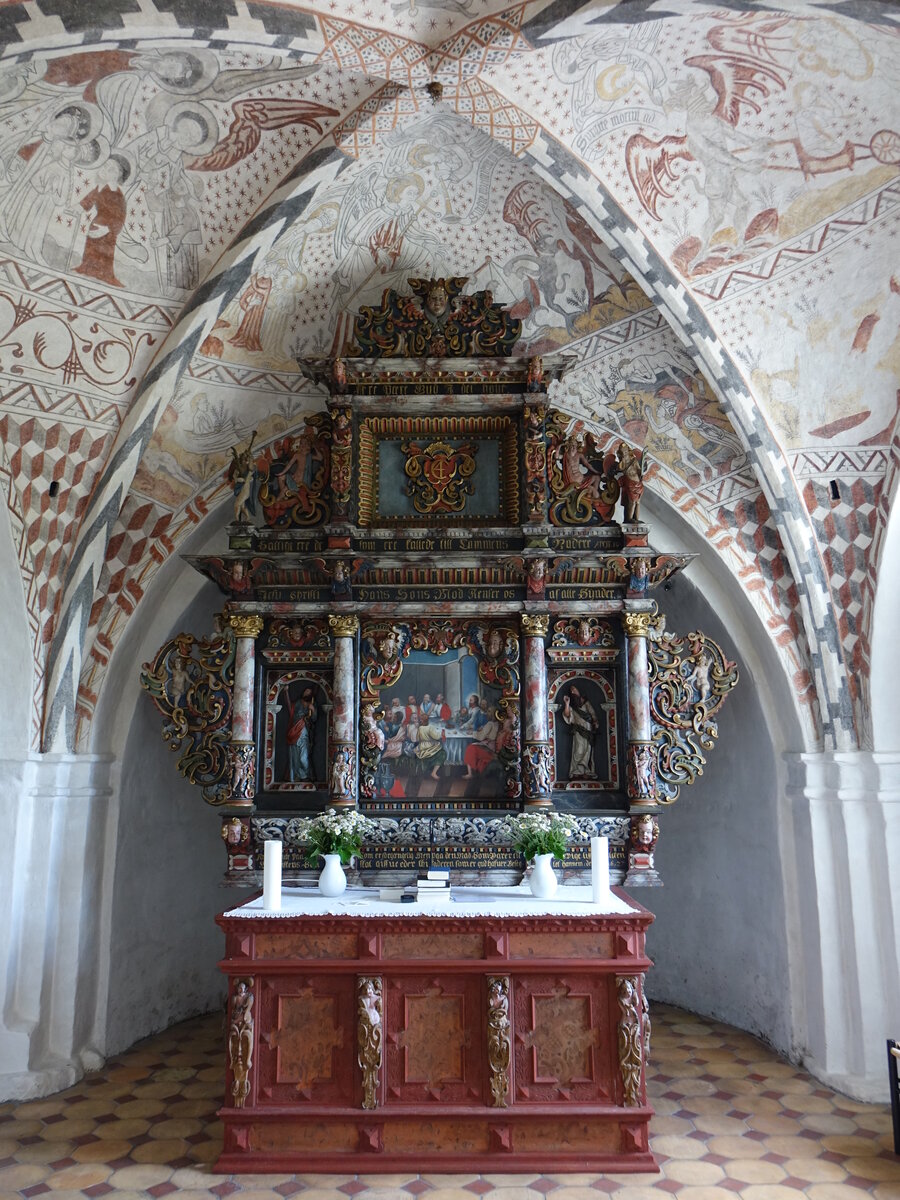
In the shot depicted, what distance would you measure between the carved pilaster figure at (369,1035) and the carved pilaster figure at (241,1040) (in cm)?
66

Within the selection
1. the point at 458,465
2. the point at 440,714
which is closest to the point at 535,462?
the point at 458,465

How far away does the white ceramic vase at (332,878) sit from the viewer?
258 inches

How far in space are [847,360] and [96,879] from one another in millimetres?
7261

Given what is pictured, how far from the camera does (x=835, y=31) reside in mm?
5547

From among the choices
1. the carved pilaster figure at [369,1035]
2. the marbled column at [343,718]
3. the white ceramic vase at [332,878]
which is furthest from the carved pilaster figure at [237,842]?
the carved pilaster figure at [369,1035]

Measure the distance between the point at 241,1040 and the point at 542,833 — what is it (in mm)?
2313

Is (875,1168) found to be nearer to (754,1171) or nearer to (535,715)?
(754,1171)

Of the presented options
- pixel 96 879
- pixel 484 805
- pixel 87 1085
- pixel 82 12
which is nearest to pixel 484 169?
pixel 82 12

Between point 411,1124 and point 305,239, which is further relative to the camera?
point 305,239

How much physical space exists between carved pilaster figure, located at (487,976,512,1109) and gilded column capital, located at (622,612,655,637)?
2.89 metres

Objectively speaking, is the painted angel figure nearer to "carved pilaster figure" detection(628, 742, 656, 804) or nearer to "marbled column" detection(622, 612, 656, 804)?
"marbled column" detection(622, 612, 656, 804)

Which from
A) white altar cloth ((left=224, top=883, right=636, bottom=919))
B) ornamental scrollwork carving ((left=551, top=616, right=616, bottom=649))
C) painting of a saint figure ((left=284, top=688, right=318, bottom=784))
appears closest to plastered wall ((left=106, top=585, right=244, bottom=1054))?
painting of a saint figure ((left=284, top=688, right=318, bottom=784))

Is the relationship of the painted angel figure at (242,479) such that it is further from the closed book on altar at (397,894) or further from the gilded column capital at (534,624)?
the closed book on altar at (397,894)

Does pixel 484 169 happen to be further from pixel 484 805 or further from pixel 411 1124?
pixel 411 1124
